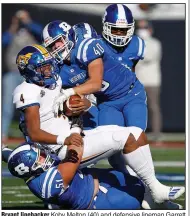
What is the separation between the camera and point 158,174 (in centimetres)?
797

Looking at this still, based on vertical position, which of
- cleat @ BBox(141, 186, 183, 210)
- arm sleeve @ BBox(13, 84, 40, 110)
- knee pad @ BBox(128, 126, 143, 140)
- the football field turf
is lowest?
the football field turf

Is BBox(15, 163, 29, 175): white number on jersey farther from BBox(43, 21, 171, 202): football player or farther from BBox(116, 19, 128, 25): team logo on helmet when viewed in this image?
BBox(116, 19, 128, 25): team logo on helmet

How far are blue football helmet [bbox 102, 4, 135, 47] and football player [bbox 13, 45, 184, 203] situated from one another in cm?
92

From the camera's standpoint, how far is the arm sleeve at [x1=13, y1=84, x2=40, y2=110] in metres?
5.10

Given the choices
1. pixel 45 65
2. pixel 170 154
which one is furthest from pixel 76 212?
pixel 170 154

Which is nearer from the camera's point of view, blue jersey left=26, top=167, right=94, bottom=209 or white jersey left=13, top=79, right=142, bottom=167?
blue jersey left=26, top=167, right=94, bottom=209

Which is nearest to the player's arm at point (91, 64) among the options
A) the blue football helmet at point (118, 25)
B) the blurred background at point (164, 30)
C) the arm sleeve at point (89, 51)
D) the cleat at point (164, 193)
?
the arm sleeve at point (89, 51)

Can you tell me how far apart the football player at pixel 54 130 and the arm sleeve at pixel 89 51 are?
0.33m

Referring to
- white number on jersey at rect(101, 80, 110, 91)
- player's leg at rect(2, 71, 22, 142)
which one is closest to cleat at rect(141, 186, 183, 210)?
white number on jersey at rect(101, 80, 110, 91)

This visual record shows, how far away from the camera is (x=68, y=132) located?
5270mm

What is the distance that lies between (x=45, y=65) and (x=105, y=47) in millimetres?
966

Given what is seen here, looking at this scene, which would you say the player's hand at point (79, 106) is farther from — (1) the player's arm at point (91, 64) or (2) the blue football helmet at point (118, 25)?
(2) the blue football helmet at point (118, 25)

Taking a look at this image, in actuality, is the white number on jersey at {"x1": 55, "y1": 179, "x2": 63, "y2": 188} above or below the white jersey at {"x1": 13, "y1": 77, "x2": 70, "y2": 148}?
below

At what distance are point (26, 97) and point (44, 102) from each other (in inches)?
7.1
